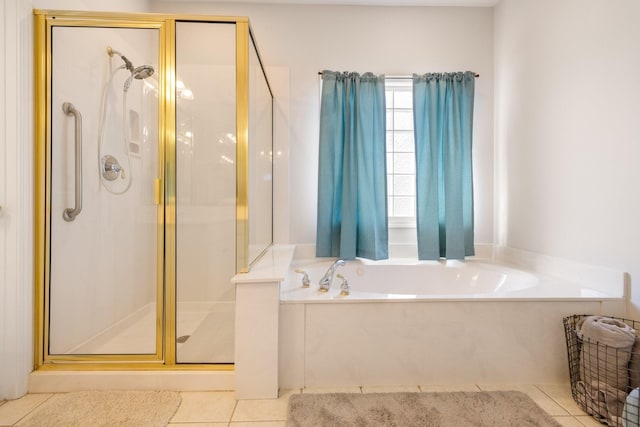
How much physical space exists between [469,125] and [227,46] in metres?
1.85

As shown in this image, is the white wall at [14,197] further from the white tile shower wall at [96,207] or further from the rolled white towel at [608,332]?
the rolled white towel at [608,332]

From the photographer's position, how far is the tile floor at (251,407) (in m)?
1.40

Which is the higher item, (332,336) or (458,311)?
(458,311)

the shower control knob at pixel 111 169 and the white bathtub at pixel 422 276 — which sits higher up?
the shower control knob at pixel 111 169

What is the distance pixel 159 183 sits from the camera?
5.48ft

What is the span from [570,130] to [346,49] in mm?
1672

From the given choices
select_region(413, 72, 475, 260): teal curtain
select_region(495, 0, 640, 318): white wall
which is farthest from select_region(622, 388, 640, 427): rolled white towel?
select_region(413, 72, 475, 260): teal curtain

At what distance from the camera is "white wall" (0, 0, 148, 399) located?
153 cm

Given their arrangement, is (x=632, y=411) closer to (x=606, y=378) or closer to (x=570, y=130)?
(x=606, y=378)

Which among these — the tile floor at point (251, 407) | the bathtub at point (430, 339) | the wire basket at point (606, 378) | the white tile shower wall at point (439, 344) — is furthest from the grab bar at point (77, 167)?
the wire basket at point (606, 378)

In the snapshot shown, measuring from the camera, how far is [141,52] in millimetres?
1710

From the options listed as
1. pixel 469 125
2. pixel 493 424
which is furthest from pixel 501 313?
pixel 469 125

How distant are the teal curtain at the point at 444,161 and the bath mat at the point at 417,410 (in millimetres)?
1184

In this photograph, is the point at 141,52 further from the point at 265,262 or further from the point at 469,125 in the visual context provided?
the point at 469,125
